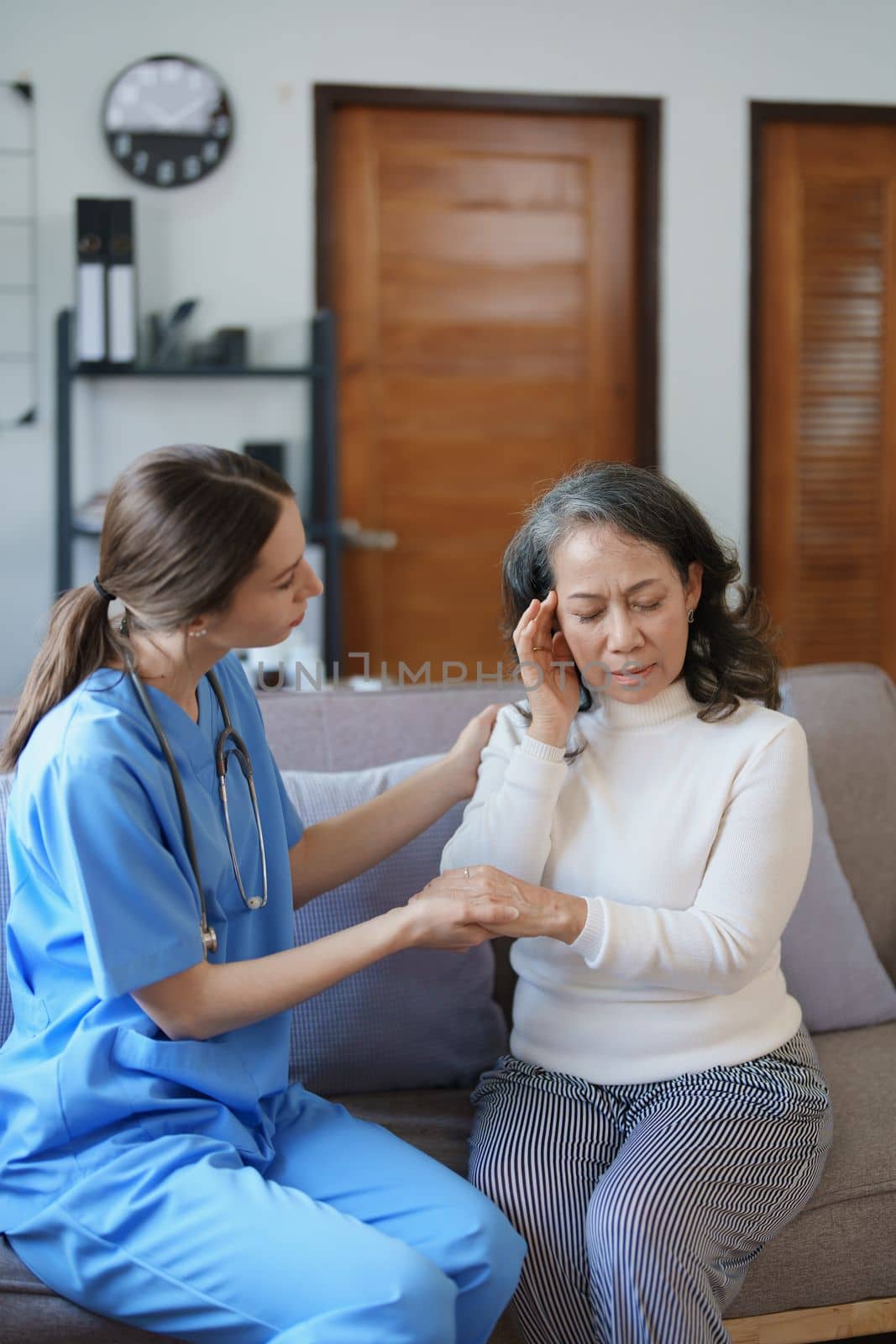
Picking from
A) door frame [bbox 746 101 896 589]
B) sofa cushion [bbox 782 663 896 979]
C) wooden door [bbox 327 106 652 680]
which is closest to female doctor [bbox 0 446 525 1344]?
sofa cushion [bbox 782 663 896 979]

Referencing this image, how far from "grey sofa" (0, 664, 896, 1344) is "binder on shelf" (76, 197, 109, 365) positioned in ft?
5.52

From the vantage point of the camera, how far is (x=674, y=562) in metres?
1.40

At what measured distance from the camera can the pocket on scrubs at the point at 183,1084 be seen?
44.1 inches

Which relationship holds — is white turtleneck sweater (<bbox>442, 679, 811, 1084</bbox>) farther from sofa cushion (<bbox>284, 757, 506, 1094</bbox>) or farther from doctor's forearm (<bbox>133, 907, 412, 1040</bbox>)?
doctor's forearm (<bbox>133, 907, 412, 1040</bbox>)

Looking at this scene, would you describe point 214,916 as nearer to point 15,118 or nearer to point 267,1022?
point 267,1022

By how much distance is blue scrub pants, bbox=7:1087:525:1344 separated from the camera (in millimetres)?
1021

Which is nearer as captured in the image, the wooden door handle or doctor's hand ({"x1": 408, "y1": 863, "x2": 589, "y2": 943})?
doctor's hand ({"x1": 408, "y1": 863, "x2": 589, "y2": 943})

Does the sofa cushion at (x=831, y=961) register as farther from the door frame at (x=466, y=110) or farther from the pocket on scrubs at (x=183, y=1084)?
the door frame at (x=466, y=110)

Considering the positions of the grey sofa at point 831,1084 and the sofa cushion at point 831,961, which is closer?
the grey sofa at point 831,1084

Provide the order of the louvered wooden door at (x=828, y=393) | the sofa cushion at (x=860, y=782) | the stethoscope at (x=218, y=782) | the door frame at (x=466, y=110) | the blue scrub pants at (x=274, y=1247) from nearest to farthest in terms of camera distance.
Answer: the blue scrub pants at (x=274, y=1247), the stethoscope at (x=218, y=782), the sofa cushion at (x=860, y=782), the door frame at (x=466, y=110), the louvered wooden door at (x=828, y=393)

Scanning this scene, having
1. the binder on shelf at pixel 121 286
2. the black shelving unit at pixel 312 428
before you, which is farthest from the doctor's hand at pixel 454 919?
the binder on shelf at pixel 121 286

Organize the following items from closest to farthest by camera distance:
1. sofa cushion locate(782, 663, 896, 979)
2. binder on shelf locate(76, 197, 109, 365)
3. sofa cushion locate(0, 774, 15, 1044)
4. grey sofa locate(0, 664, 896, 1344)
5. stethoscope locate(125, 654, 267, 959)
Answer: stethoscope locate(125, 654, 267, 959)
grey sofa locate(0, 664, 896, 1344)
sofa cushion locate(0, 774, 15, 1044)
sofa cushion locate(782, 663, 896, 979)
binder on shelf locate(76, 197, 109, 365)

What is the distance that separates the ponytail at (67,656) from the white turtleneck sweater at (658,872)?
1.54ft

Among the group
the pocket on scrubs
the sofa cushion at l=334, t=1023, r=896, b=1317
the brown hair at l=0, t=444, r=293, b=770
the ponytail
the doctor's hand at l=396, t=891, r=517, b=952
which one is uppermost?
the brown hair at l=0, t=444, r=293, b=770
